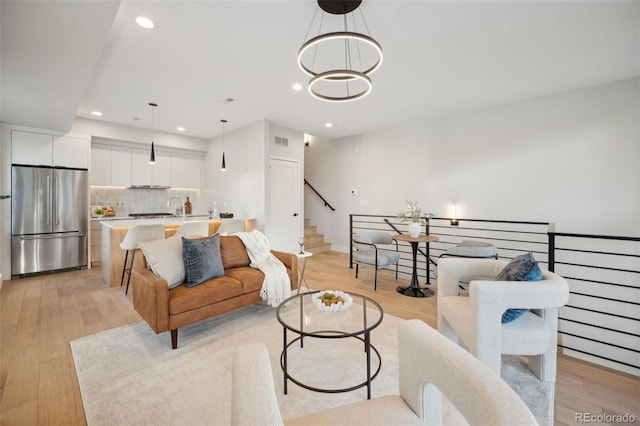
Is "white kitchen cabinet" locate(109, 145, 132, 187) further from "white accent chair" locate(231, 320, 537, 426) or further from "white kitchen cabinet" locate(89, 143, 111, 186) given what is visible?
"white accent chair" locate(231, 320, 537, 426)

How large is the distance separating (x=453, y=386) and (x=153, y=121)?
6.35 meters

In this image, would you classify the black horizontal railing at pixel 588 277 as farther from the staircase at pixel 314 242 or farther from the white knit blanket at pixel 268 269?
the staircase at pixel 314 242

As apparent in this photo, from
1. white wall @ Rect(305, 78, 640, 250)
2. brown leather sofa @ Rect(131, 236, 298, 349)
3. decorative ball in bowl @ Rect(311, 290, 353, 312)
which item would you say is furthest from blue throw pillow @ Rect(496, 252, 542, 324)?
white wall @ Rect(305, 78, 640, 250)

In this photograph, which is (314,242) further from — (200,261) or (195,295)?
(195,295)

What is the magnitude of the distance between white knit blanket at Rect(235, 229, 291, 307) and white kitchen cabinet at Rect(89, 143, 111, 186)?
423 centimetres

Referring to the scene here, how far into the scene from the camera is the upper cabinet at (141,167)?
220 inches

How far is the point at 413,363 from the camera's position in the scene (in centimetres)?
104

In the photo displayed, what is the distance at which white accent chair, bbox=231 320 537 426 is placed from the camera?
0.71m

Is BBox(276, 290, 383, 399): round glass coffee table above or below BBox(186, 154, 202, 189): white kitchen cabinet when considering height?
below

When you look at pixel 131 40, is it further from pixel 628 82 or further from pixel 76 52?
pixel 628 82

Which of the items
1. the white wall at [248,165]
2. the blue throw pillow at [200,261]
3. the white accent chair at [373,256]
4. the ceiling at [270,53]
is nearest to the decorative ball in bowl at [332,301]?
the blue throw pillow at [200,261]

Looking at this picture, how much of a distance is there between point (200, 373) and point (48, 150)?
5.25m

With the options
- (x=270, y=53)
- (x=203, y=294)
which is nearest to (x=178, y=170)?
(x=270, y=53)

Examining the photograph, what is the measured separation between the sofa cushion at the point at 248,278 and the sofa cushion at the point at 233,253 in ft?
0.36
